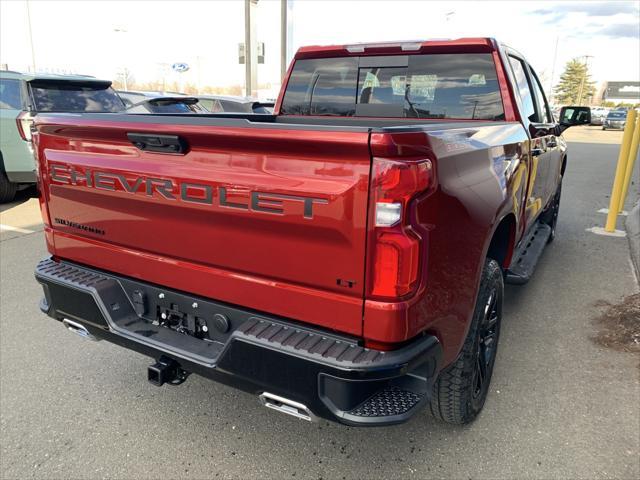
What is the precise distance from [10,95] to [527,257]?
25.0 ft

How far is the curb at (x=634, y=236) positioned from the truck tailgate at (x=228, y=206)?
14.7ft

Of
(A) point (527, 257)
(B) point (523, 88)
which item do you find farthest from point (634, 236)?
(B) point (523, 88)

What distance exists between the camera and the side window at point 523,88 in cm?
362

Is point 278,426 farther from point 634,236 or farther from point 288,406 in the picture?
point 634,236

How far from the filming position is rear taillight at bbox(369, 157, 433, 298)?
5.46 feet

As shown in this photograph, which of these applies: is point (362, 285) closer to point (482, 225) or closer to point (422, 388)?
A: point (422, 388)

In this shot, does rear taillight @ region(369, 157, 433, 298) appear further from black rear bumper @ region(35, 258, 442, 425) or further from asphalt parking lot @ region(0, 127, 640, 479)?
asphalt parking lot @ region(0, 127, 640, 479)

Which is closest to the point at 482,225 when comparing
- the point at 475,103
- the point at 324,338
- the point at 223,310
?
the point at 324,338

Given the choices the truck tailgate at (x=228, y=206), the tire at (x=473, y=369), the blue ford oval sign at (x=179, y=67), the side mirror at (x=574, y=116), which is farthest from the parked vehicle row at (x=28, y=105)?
the blue ford oval sign at (x=179, y=67)

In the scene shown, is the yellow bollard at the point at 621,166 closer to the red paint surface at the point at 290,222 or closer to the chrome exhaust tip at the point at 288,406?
the red paint surface at the point at 290,222

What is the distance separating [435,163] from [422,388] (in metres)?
0.86

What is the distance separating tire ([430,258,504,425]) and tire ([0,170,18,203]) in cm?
768

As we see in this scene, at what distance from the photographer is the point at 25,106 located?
744 cm

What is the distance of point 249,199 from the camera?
1908mm
